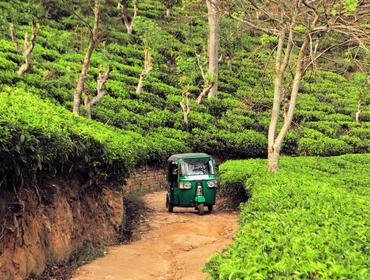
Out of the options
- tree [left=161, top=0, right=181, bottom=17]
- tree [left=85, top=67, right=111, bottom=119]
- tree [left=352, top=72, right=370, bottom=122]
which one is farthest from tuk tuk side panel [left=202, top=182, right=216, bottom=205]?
tree [left=161, top=0, right=181, bottom=17]

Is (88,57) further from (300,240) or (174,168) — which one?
(300,240)

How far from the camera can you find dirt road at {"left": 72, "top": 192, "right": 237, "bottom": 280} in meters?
8.85

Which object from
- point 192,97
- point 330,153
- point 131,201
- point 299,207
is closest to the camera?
point 299,207

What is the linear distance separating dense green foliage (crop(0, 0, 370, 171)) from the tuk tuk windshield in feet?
15.1

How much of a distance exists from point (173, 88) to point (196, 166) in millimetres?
14356

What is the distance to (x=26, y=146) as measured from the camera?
7375mm

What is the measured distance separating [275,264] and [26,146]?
172 inches

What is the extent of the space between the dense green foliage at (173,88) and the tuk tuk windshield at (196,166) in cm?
460

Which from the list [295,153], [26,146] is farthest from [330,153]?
[26,146]

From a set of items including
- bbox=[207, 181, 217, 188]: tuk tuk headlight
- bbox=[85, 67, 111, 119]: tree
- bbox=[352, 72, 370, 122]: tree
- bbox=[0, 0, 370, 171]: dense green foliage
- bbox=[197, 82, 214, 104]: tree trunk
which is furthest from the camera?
bbox=[352, 72, 370, 122]: tree

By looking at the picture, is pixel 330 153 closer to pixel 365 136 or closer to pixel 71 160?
pixel 365 136

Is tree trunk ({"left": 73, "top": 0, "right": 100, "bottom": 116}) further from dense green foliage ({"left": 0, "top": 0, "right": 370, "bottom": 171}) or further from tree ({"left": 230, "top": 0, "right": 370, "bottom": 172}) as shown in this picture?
tree ({"left": 230, "top": 0, "right": 370, "bottom": 172})

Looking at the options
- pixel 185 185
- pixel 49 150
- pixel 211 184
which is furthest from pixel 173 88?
pixel 49 150

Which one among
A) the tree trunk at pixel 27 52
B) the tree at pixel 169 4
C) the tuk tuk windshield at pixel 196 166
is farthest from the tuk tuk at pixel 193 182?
the tree at pixel 169 4
